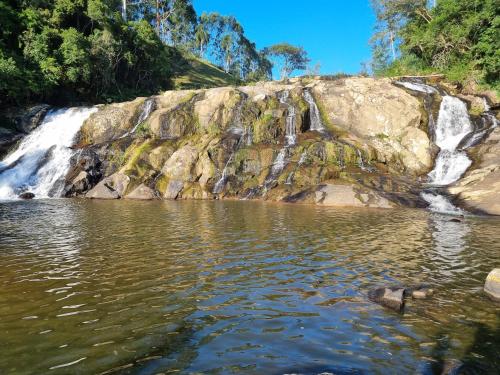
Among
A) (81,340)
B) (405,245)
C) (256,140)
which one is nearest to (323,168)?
(256,140)

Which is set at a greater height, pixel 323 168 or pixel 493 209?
pixel 323 168

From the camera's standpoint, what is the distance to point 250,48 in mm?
125250

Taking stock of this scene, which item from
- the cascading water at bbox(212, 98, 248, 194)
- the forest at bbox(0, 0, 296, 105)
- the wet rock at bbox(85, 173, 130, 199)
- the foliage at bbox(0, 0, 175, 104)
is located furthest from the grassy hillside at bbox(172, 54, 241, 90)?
the wet rock at bbox(85, 173, 130, 199)

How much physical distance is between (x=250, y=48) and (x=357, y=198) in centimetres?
11034

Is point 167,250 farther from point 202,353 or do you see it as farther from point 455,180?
point 455,180

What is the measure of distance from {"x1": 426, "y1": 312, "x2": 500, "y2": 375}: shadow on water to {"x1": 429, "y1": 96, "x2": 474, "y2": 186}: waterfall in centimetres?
2354

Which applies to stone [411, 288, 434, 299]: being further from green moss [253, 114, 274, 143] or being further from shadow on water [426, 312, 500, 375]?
green moss [253, 114, 274, 143]

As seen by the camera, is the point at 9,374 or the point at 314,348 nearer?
the point at 9,374

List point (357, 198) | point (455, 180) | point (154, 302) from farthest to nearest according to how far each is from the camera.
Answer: point (455, 180)
point (357, 198)
point (154, 302)

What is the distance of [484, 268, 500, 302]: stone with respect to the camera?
8211 millimetres

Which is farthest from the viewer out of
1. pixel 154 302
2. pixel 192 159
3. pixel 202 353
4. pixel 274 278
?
pixel 192 159

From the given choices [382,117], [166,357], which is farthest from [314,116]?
[166,357]

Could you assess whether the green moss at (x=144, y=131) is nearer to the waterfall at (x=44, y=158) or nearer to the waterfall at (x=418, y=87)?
the waterfall at (x=44, y=158)

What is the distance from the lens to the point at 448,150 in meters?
31.1
